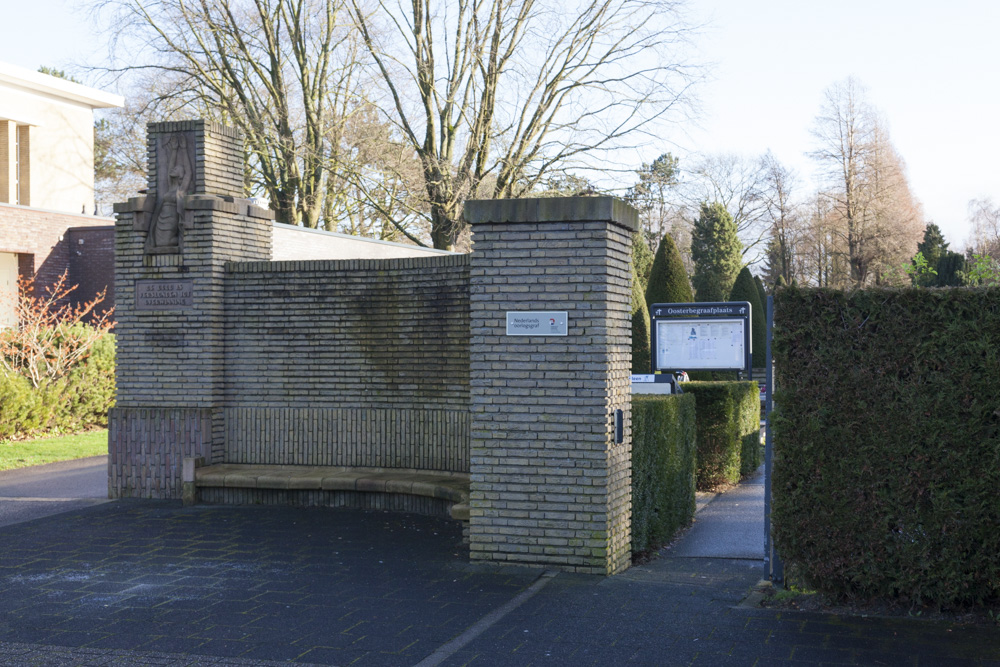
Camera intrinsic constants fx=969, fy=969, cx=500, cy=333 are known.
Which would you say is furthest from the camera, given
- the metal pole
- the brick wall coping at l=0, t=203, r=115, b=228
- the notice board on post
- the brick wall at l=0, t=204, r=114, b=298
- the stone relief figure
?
the brick wall coping at l=0, t=203, r=115, b=228

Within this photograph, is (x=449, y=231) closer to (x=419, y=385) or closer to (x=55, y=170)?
(x=55, y=170)

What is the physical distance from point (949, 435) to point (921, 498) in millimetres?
452

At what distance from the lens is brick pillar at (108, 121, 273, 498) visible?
1138cm

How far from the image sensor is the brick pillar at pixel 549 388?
762cm

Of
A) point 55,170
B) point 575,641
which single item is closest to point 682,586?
point 575,641

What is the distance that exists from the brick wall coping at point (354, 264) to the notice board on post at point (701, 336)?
439 centimetres

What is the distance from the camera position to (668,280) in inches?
953

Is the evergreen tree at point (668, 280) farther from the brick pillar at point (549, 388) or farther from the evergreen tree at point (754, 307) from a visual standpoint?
the brick pillar at point (549, 388)

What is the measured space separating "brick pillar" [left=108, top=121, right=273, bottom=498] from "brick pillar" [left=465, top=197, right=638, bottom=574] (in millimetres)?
4715

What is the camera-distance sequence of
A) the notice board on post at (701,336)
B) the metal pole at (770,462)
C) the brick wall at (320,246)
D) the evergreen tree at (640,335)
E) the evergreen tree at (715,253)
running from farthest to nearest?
the evergreen tree at (715,253)
the evergreen tree at (640,335)
the brick wall at (320,246)
the notice board on post at (701,336)
the metal pole at (770,462)

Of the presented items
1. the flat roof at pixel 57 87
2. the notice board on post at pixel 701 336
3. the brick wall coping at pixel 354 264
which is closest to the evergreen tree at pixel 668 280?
the notice board on post at pixel 701 336

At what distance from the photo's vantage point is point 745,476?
14102mm

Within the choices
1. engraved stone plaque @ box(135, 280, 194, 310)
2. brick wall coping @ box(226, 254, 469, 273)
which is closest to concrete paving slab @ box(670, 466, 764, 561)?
brick wall coping @ box(226, 254, 469, 273)

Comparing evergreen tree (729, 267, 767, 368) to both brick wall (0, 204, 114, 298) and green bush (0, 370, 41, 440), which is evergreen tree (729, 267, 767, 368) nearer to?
brick wall (0, 204, 114, 298)
